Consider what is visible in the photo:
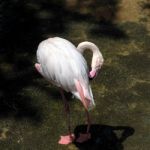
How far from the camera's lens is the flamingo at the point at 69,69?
4.43m

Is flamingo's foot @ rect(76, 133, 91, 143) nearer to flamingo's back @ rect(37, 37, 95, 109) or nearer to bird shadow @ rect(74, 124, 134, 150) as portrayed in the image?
bird shadow @ rect(74, 124, 134, 150)

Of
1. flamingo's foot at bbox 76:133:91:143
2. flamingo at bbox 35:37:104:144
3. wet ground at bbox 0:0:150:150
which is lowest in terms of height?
flamingo's foot at bbox 76:133:91:143

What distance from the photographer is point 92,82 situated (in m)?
5.77

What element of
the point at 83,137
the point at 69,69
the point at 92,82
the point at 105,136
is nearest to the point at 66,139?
the point at 83,137

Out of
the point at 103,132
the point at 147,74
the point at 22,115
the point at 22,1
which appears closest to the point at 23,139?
the point at 22,115

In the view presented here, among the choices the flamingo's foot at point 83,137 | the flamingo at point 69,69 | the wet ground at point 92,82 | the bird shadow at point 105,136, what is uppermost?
the flamingo at point 69,69

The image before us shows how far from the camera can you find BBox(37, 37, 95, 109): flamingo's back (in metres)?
4.47

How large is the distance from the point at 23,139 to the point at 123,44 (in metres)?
2.24

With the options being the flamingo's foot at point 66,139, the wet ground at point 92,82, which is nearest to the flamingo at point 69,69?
the flamingo's foot at point 66,139

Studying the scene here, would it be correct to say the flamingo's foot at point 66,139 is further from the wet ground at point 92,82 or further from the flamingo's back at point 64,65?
the flamingo's back at point 64,65

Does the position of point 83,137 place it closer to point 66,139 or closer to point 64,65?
point 66,139

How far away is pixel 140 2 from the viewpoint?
7336 millimetres

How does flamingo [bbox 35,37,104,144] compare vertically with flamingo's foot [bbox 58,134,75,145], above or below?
above

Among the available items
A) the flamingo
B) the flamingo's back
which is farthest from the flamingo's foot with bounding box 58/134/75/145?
the flamingo's back
